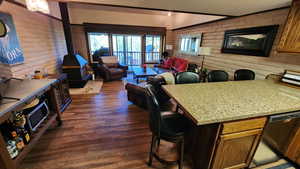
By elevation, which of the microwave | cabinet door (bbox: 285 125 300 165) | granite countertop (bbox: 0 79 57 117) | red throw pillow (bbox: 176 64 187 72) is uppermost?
granite countertop (bbox: 0 79 57 117)

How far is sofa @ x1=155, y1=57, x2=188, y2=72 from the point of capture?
5.34m

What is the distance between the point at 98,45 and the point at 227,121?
6.71 m

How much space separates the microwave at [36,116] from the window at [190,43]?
517cm

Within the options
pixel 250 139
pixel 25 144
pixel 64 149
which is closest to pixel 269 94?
pixel 250 139

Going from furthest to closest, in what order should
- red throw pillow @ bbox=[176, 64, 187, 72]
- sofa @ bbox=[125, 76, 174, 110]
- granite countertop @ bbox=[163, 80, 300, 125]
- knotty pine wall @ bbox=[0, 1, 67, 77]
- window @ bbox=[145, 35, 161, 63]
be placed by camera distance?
1. window @ bbox=[145, 35, 161, 63]
2. red throw pillow @ bbox=[176, 64, 187, 72]
3. sofa @ bbox=[125, 76, 174, 110]
4. knotty pine wall @ bbox=[0, 1, 67, 77]
5. granite countertop @ bbox=[163, 80, 300, 125]

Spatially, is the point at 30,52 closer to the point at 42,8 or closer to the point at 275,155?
the point at 42,8

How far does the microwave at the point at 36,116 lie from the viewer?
1686 mm

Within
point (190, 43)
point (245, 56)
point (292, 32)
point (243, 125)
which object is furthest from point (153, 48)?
point (243, 125)

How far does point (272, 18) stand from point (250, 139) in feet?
10.0

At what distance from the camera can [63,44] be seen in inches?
196

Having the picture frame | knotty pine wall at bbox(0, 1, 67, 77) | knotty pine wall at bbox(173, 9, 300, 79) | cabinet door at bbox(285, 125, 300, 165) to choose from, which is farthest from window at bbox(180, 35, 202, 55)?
knotty pine wall at bbox(0, 1, 67, 77)

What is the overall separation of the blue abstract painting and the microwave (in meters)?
1.16

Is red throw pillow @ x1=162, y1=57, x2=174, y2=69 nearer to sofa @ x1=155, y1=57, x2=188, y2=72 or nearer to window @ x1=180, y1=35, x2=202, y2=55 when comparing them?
sofa @ x1=155, y1=57, x2=188, y2=72

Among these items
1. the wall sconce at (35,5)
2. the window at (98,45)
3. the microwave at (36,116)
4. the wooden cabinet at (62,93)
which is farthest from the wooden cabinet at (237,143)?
the window at (98,45)
